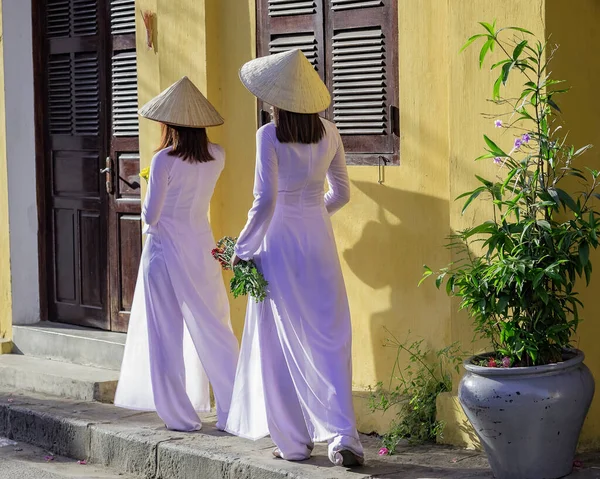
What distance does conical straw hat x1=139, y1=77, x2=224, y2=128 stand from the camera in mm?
6535

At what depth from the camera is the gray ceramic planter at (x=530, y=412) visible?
5.11 m

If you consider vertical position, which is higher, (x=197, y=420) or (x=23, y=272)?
(x=23, y=272)

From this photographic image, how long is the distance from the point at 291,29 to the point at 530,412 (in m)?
2.95

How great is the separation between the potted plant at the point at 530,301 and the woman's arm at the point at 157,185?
1836 millimetres

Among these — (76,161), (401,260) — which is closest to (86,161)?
(76,161)

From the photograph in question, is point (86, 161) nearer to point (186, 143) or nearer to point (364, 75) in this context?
point (186, 143)

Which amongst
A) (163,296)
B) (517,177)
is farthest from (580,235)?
(163,296)

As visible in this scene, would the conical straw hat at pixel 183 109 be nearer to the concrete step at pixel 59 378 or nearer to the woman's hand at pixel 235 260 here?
the woman's hand at pixel 235 260

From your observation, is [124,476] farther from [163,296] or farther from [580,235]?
[580,235]

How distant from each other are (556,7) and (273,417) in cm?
242

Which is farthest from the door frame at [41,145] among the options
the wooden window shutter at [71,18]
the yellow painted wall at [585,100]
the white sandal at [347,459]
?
the yellow painted wall at [585,100]

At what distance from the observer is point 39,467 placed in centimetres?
670

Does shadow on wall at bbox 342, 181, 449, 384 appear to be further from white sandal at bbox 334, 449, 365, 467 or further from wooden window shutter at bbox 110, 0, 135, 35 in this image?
wooden window shutter at bbox 110, 0, 135, 35

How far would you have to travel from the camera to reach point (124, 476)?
6.55 m
